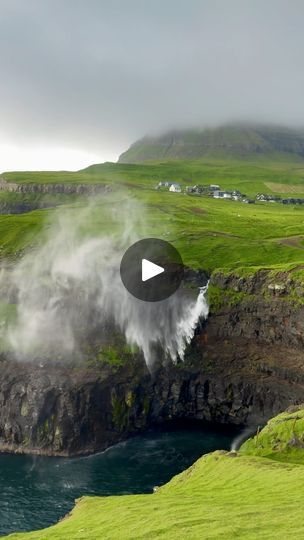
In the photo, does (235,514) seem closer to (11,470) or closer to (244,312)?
(11,470)

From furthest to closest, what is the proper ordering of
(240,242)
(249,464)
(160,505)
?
(240,242) < (249,464) < (160,505)

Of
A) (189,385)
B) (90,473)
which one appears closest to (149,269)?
(189,385)

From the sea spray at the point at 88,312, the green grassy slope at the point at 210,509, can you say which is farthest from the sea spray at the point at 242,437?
the green grassy slope at the point at 210,509

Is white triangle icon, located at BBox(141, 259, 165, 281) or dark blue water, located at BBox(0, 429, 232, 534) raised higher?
white triangle icon, located at BBox(141, 259, 165, 281)

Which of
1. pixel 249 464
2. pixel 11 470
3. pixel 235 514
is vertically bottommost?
pixel 11 470

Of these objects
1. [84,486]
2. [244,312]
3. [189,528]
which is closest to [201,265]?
[244,312]

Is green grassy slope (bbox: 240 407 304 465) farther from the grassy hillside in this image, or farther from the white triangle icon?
the white triangle icon
